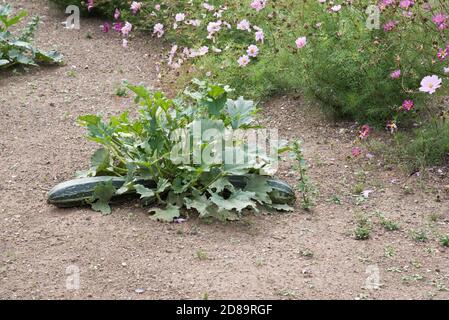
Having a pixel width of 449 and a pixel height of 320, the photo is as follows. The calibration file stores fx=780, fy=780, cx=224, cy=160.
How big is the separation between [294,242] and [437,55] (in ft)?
5.59

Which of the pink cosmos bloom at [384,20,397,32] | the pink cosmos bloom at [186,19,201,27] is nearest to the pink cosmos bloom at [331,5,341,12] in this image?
the pink cosmos bloom at [384,20,397,32]

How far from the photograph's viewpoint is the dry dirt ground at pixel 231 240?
3881 millimetres

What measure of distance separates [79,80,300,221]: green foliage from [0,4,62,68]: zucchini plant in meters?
2.74

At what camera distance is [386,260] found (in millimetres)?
4211

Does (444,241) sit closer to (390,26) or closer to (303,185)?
(303,185)

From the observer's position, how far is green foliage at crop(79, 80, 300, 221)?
14.8ft

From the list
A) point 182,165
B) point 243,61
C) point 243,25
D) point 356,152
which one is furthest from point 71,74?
point 356,152

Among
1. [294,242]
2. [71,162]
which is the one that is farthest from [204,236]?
[71,162]

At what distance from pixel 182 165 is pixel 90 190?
58 centimetres

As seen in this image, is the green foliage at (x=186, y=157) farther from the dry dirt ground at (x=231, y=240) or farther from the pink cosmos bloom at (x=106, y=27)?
the pink cosmos bloom at (x=106, y=27)

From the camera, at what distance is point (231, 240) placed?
4320mm

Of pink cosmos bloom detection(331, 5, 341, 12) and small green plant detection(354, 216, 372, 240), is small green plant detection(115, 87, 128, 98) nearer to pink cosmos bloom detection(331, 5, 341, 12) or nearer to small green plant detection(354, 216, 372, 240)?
pink cosmos bloom detection(331, 5, 341, 12)
